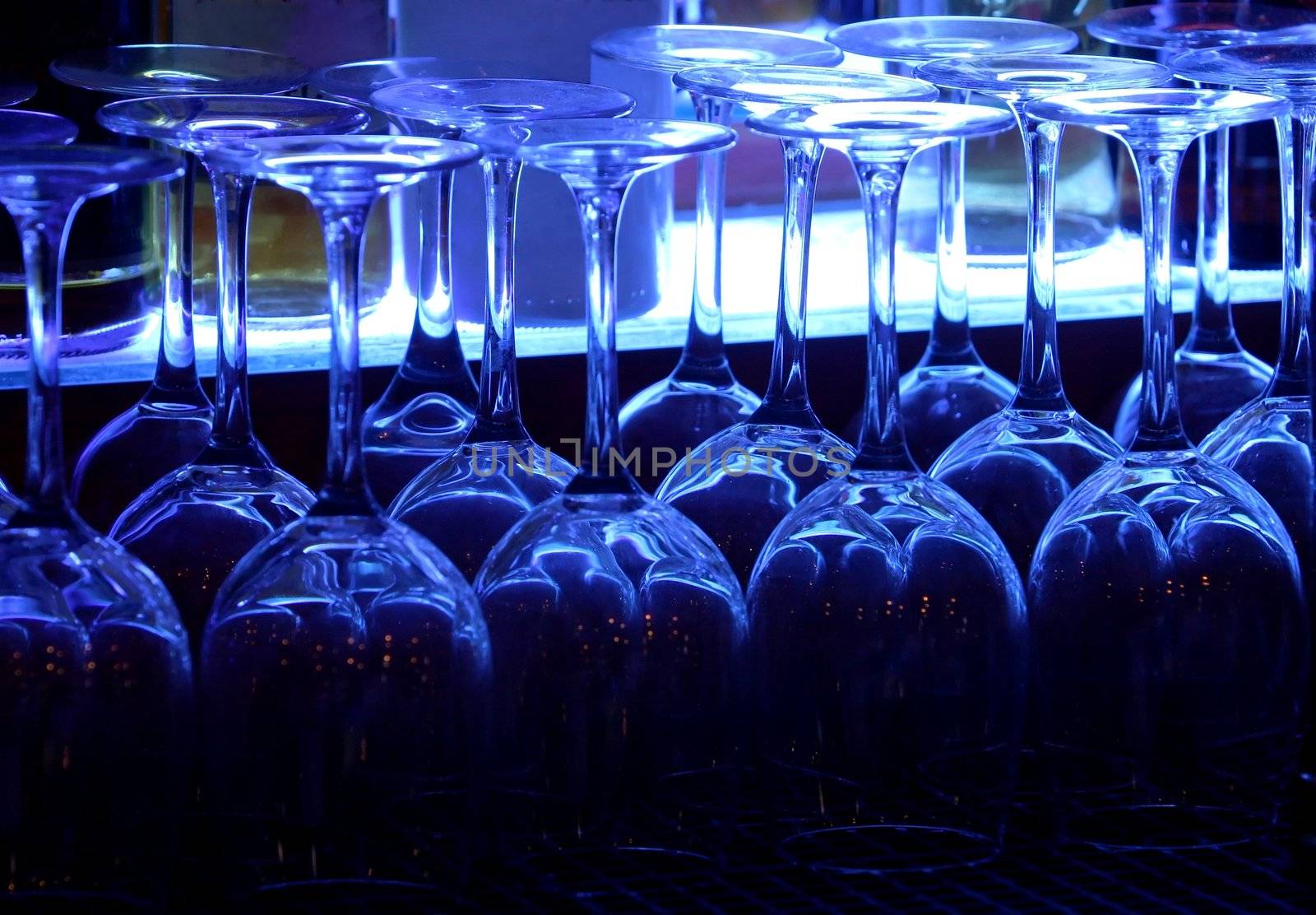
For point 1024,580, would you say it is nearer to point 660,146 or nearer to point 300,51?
point 660,146

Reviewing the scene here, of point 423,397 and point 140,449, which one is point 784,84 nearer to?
point 423,397

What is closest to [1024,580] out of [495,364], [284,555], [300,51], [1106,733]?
[1106,733]

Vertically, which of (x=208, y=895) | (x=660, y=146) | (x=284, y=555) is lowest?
(x=208, y=895)

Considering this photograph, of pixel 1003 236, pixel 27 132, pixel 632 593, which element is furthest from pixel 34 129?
pixel 1003 236

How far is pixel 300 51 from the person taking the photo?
3.65ft

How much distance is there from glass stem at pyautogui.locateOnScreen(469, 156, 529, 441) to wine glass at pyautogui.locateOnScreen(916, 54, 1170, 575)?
203mm

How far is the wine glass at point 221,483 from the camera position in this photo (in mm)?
794

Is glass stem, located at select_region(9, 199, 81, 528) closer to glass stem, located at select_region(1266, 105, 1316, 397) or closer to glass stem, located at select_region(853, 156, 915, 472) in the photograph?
glass stem, located at select_region(853, 156, 915, 472)

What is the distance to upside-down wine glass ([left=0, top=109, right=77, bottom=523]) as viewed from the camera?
0.77 m

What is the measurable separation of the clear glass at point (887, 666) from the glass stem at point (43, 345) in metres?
0.26

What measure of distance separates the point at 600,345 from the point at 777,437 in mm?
148

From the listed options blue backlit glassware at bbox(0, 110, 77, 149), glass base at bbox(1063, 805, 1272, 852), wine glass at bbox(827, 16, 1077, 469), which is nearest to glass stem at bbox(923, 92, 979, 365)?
wine glass at bbox(827, 16, 1077, 469)

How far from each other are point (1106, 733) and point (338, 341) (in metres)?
0.33

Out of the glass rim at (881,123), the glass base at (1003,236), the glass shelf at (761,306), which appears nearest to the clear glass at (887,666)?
the glass rim at (881,123)
